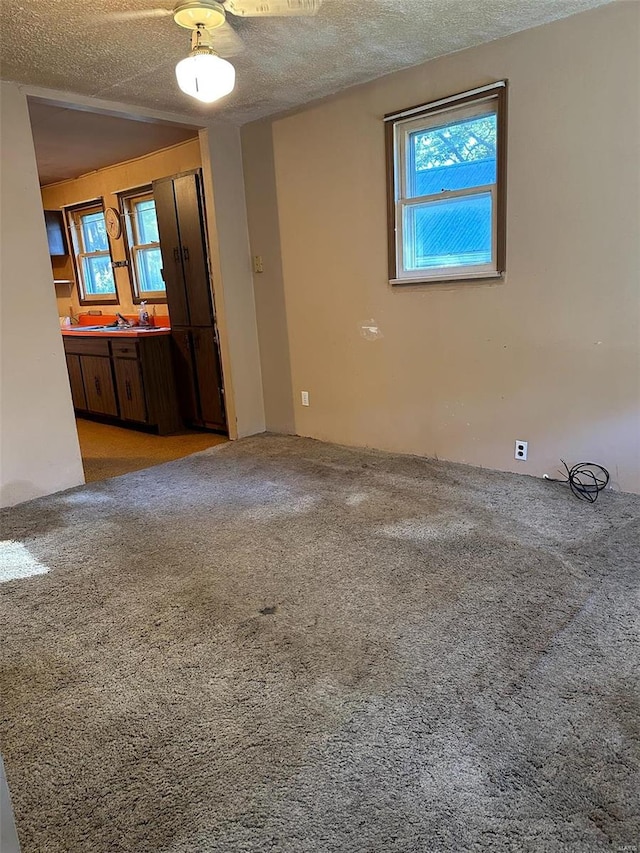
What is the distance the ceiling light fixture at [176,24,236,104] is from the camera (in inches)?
89.0

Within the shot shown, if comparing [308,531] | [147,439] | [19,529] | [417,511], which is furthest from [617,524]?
[147,439]

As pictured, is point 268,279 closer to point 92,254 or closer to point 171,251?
point 171,251

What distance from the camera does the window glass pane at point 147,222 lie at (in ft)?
18.0

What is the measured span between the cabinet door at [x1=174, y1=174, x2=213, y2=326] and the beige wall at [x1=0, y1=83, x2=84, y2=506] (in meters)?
1.33

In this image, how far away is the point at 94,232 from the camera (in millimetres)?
6195

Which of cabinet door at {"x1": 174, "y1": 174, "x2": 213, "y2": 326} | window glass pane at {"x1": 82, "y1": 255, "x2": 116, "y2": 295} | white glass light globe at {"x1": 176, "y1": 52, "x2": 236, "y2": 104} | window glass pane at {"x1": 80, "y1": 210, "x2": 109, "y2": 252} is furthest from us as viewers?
window glass pane at {"x1": 82, "y1": 255, "x2": 116, "y2": 295}

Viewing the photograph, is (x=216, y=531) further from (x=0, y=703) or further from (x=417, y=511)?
(x=0, y=703)

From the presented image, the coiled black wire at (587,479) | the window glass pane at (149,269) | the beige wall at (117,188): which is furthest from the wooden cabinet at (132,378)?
the coiled black wire at (587,479)

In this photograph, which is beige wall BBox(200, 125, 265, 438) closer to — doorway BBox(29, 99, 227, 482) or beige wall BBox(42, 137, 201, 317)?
doorway BBox(29, 99, 227, 482)

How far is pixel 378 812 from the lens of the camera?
1.30 metres

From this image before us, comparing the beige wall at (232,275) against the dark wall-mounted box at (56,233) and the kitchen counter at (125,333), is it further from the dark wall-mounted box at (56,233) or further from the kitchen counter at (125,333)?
the dark wall-mounted box at (56,233)

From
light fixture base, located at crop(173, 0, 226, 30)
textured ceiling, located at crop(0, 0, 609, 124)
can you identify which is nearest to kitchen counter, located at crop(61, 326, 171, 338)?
textured ceiling, located at crop(0, 0, 609, 124)

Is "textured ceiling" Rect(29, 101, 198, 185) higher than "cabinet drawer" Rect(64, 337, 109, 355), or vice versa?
"textured ceiling" Rect(29, 101, 198, 185)

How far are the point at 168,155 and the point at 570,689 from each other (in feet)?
16.3
